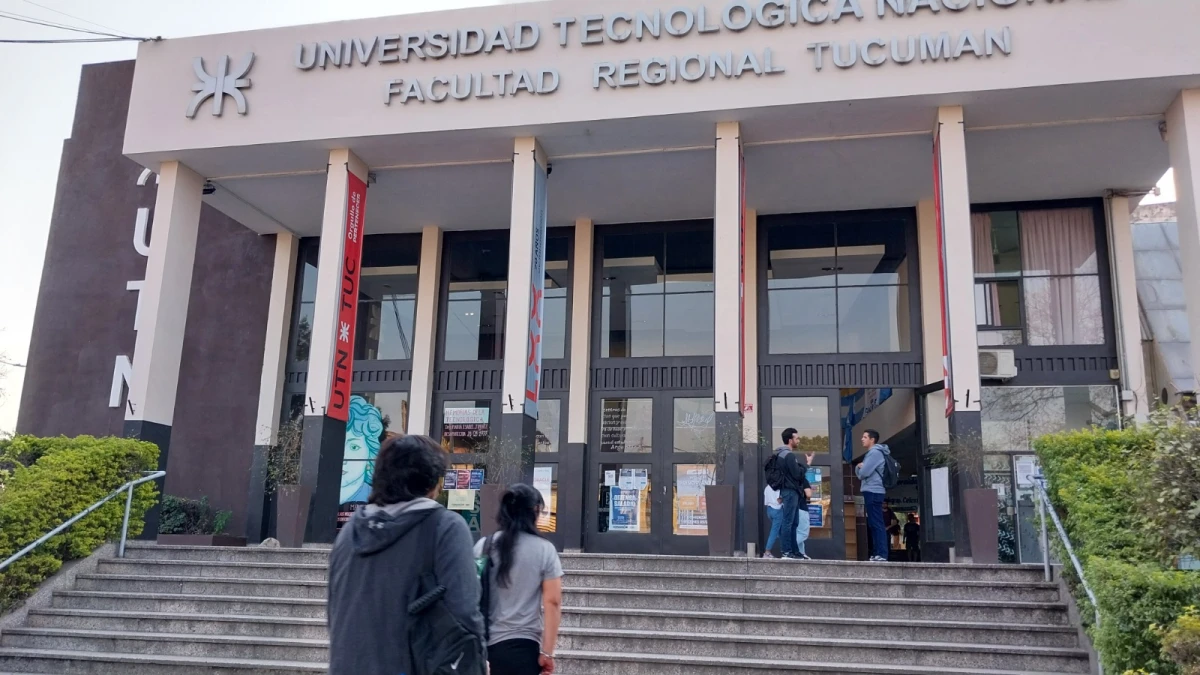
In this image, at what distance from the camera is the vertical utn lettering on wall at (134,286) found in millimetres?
16281

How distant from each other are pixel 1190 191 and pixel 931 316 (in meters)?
3.75

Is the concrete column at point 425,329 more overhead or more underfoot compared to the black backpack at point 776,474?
more overhead

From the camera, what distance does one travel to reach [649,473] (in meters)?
14.7

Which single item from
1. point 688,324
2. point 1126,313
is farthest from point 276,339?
point 1126,313

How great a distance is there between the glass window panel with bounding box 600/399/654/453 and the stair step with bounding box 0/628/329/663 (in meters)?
6.93

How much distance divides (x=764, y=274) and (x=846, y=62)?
12.8 ft

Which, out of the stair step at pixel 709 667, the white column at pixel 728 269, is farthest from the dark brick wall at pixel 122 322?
the stair step at pixel 709 667

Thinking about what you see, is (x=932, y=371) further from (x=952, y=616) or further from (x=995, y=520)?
(x=952, y=616)

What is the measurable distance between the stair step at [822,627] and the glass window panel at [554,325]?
23.2 ft

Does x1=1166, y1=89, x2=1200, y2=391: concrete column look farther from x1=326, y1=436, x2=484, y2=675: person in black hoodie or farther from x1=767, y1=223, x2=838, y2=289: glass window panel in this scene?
x1=326, y1=436, x2=484, y2=675: person in black hoodie

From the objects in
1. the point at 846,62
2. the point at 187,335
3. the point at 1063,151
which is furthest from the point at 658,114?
the point at 187,335

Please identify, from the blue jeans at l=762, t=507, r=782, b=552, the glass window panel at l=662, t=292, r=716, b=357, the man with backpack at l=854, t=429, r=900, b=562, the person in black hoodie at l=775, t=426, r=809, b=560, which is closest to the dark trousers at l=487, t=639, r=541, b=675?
the person in black hoodie at l=775, t=426, r=809, b=560

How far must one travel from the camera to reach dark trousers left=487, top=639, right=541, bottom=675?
14.0 feet

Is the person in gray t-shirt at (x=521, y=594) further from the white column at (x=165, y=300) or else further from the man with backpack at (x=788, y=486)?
the white column at (x=165, y=300)
